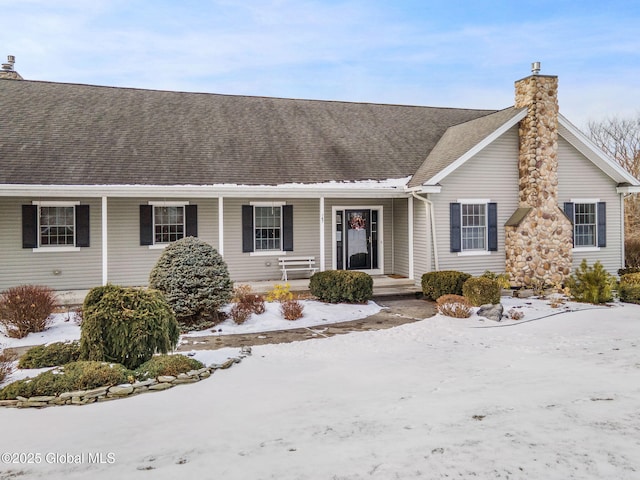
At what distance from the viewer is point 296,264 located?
14164 millimetres

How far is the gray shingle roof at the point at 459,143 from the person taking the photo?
13.7 m

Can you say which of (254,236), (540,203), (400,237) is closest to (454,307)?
(400,237)

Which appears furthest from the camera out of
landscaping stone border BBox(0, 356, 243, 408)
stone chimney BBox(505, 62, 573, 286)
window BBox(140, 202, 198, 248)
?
stone chimney BBox(505, 62, 573, 286)

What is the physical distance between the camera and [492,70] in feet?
125

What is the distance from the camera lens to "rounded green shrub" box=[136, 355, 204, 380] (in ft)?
19.7

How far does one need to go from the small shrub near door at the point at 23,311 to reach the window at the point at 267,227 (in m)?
6.35

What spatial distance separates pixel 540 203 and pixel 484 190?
153 cm

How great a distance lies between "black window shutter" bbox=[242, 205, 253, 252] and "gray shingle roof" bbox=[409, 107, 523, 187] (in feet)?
15.2

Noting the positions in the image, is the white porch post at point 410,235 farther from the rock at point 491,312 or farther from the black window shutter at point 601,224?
the black window shutter at point 601,224

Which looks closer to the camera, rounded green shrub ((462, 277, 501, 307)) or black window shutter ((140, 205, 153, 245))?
rounded green shrub ((462, 277, 501, 307))

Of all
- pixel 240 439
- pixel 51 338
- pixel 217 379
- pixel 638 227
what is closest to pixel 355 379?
pixel 217 379

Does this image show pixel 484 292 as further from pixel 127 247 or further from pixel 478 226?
pixel 127 247

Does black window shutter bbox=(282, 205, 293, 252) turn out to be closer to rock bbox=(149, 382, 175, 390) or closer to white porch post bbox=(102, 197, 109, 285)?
white porch post bbox=(102, 197, 109, 285)

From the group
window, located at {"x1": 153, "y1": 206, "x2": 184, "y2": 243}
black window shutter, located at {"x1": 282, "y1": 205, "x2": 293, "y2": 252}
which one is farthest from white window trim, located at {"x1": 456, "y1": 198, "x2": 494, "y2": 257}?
window, located at {"x1": 153, "y1": 206, "x2": 184, "y2": 243}
